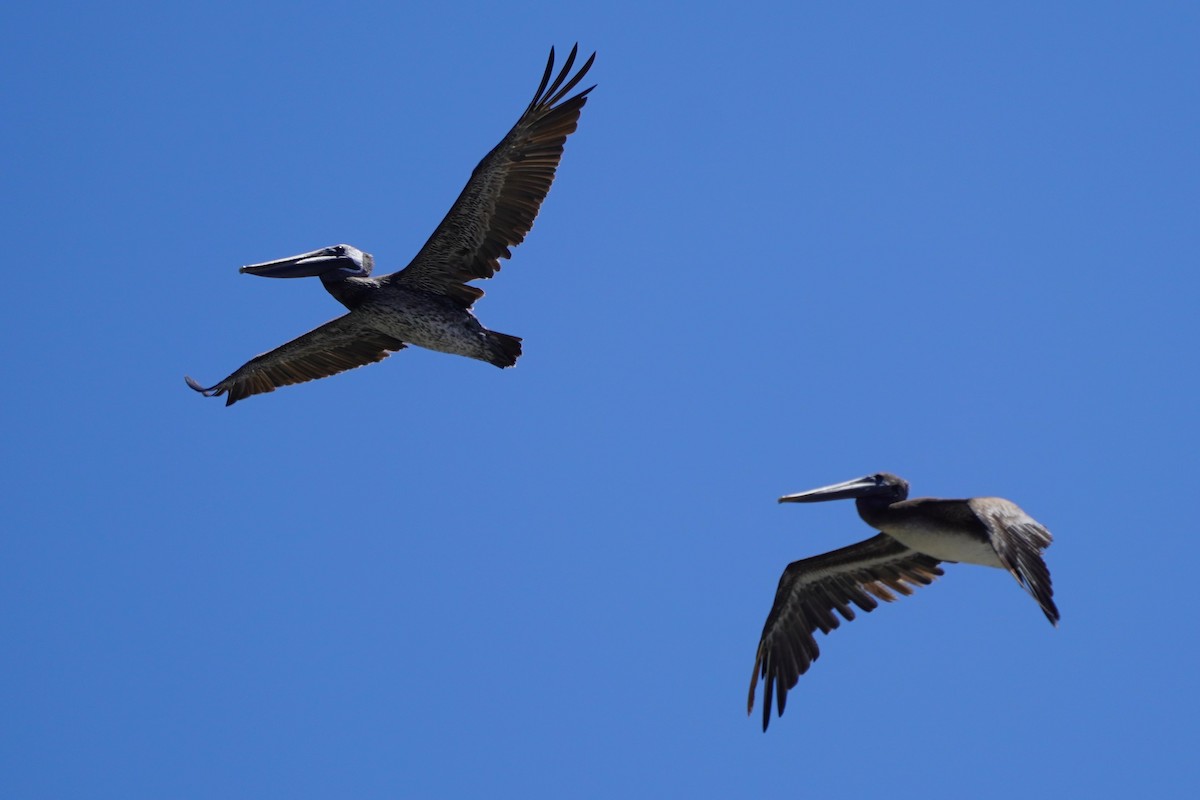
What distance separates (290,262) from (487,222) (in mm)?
2142

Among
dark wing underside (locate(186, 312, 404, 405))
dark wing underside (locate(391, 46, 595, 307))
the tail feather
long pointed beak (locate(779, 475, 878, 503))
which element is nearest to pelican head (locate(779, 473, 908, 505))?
long pointed beak (locate(779, 475, 878, 503))

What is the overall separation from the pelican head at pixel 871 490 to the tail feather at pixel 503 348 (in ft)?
8.66

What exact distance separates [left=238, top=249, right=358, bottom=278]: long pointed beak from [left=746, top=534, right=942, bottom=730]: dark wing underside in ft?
15.9

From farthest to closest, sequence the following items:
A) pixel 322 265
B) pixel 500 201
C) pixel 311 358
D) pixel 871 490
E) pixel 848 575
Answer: pixel 311 358 → pixel 322 265 → pixel 500 201 → pixel 848 575 → pixel 871 490

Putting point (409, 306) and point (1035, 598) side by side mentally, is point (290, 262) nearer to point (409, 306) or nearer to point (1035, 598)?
point (409, 306)

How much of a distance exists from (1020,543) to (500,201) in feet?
16.8

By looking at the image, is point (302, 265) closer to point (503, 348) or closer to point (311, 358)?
point (311, 358)

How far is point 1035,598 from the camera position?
8695 mm

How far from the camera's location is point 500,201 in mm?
12250

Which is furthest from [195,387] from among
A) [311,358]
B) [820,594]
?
[820,594]

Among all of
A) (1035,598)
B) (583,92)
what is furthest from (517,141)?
(1035,598)

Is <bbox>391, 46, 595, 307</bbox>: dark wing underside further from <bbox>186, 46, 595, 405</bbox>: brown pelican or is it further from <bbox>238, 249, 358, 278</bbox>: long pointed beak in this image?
<bbox>238, 249, 358, 278</bbox>: long pointed beak

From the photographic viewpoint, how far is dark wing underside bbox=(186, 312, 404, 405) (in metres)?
13.8

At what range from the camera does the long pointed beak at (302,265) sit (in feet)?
43.7
